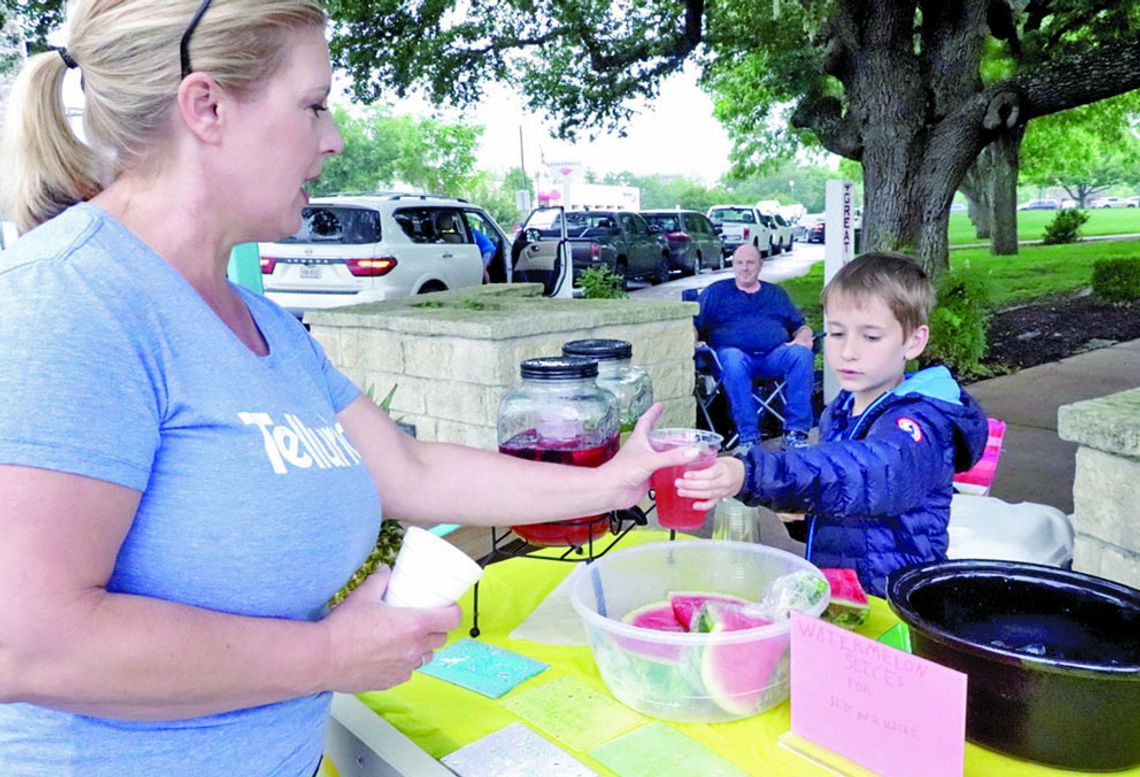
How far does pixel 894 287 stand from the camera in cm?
218

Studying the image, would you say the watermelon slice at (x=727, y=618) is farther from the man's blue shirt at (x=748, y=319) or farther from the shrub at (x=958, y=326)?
the shrub at (x=958, y=326)

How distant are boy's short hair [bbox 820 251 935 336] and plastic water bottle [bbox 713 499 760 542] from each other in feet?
2.33

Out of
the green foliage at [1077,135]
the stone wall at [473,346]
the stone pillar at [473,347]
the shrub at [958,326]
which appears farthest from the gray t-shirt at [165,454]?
the green foliage at [1077,135]

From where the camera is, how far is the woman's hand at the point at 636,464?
160 cm

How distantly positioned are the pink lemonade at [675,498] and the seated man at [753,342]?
14.8ft

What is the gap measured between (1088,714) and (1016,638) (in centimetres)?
22

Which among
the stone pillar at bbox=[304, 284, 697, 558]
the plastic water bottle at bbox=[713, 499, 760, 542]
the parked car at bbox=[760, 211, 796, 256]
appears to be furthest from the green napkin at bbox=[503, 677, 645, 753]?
the parked car at bbox=[760, 211, 796, 256]

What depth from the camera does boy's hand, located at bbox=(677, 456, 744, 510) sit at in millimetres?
1515

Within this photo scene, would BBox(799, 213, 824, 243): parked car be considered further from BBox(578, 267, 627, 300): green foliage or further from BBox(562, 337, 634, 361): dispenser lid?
BBox(562, 337, 634, 361): dispenser lid

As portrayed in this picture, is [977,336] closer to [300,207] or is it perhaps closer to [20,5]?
[300,207]

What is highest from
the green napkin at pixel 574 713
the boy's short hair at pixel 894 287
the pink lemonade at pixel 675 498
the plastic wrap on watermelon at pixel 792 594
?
the boy's short hair at pixel 894 287

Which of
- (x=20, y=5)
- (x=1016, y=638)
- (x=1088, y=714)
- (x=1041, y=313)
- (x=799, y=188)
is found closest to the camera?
(x=1088, y=714)

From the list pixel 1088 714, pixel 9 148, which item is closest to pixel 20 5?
pixel 9 148

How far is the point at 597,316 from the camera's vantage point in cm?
423
